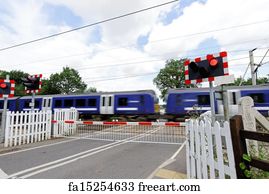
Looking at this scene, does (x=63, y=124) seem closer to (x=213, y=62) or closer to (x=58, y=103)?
(x=213, y=62)

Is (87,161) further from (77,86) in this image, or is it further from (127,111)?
(77,86)

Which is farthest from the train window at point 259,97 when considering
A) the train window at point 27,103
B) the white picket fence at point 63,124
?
the train window at point 27,103

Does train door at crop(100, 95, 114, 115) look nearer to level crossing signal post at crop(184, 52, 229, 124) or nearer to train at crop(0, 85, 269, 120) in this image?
train at crop(0, 85, 269, 120)

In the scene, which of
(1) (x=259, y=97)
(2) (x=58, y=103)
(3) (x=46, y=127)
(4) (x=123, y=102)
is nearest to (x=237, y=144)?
(3) (x=46, y=127)

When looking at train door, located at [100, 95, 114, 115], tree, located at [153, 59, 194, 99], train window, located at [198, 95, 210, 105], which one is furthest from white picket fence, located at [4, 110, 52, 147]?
tree, located at [153, 59, 194, 99]

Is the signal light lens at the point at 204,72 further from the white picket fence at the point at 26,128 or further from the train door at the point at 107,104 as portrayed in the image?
the train door at the point at 107,104

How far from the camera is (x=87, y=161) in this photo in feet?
15.6

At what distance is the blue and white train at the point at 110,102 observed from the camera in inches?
604

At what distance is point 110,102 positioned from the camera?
1656cm

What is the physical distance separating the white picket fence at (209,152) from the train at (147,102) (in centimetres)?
931

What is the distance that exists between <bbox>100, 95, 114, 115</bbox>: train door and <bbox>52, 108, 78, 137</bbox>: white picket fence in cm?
639

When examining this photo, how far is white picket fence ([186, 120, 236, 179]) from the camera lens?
209 centimetres

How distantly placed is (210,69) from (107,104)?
1333 cm

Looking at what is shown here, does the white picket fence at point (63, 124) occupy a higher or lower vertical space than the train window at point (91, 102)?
lower
